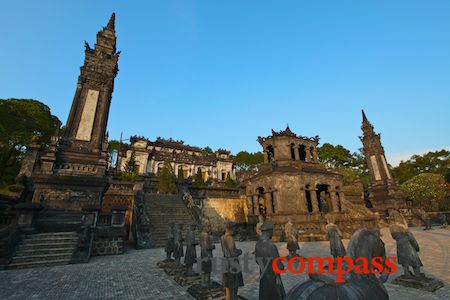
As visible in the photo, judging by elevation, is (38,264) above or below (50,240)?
below

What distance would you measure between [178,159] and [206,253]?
4215cm

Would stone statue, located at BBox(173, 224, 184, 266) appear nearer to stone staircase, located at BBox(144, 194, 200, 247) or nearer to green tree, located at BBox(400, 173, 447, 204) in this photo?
stone staircase, located at BBox(144, 194, 200, 247)

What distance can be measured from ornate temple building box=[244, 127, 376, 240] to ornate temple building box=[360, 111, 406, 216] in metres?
9.05

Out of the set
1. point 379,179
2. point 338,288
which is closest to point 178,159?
point 379,179

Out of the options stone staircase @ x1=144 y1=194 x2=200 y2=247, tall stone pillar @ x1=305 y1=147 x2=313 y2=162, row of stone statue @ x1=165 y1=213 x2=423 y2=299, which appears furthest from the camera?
tall stone pillar @ x1=305 y1=147 x2=313 y2=162

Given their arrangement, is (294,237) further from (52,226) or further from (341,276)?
(52,226)

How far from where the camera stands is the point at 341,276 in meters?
2.50

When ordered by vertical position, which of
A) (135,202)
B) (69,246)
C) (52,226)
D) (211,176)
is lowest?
(69,246)

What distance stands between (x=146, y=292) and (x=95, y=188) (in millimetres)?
11165

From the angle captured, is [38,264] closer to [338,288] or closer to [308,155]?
[338,288]

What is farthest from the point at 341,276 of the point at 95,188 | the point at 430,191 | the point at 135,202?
the point at 430,191

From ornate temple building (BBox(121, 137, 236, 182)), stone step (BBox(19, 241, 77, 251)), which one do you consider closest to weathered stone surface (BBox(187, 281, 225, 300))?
stone step (BBox(19, 241, 77, 251))

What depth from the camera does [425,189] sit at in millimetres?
27297

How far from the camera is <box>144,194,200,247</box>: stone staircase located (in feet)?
50.4
